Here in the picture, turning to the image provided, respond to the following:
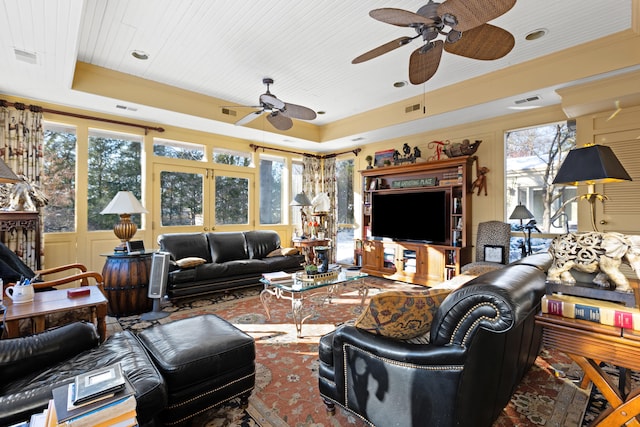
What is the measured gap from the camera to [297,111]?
3744 millimetres

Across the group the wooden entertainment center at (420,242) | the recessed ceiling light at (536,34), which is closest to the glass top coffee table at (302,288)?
the wooden entertainment center at (420,242)

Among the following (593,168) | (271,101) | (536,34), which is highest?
(536,34)

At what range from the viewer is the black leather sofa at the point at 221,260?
13.0 feet

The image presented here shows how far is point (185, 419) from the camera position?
1601 mm

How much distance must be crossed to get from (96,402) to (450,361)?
4.17 feet

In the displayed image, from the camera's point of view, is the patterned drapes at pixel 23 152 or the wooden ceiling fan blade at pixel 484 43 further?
the patterned drapes at pixel 23 152

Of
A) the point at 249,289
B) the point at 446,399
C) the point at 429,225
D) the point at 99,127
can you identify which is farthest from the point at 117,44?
the point at 429,225

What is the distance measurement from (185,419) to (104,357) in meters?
0.54

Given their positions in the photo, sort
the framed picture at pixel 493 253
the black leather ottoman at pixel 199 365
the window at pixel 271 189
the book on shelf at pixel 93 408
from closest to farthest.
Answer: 1. the book on shelf at pixel 93 408
2. the black leather ottoman at pixel 199 365
3. the framed picture at pixel 493 253
4. the window at pixel 271 189

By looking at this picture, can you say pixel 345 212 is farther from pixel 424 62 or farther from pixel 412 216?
pixel 424 62

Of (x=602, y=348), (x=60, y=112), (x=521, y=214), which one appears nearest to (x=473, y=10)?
(x=602, y=348)

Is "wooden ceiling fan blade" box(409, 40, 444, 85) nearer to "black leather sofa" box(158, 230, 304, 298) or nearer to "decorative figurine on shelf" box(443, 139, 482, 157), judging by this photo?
"decorative figurine on shelf" box(443, 139, 482, 157)

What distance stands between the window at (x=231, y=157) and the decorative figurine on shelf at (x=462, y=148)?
3.87 metres

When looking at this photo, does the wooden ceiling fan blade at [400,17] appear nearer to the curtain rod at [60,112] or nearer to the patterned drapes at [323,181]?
the curtain rod at [60,112]
